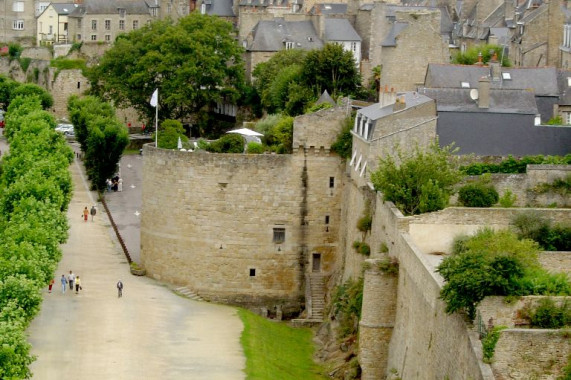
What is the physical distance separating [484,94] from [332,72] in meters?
21.1

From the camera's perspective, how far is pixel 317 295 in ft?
190

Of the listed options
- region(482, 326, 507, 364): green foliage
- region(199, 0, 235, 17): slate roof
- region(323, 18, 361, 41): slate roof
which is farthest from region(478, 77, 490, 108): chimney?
region(199, 0, 235, 17): slate roof

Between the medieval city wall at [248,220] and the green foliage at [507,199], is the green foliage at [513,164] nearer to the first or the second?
the green foliage at [507,199]

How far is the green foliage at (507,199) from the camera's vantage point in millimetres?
49250

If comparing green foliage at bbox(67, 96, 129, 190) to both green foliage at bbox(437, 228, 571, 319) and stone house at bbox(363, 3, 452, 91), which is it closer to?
stone house at bbox(363, 3, 452, 91)

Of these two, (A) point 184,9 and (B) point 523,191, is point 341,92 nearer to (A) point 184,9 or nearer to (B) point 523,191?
(B) point 523,191

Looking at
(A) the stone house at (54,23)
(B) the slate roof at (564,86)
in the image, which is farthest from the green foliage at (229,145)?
(A) the stone house at (54,23)

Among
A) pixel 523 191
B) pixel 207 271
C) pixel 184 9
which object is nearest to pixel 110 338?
pixel 207 271

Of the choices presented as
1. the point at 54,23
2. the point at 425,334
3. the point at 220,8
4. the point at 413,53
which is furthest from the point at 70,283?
the point at 54,23

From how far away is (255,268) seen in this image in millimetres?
58875

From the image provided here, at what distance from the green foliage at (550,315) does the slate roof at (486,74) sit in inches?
1082

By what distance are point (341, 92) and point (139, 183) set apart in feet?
49.6

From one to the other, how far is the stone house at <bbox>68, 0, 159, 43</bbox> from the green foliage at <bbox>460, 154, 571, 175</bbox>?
2830 inches

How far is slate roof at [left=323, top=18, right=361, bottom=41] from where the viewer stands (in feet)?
316
